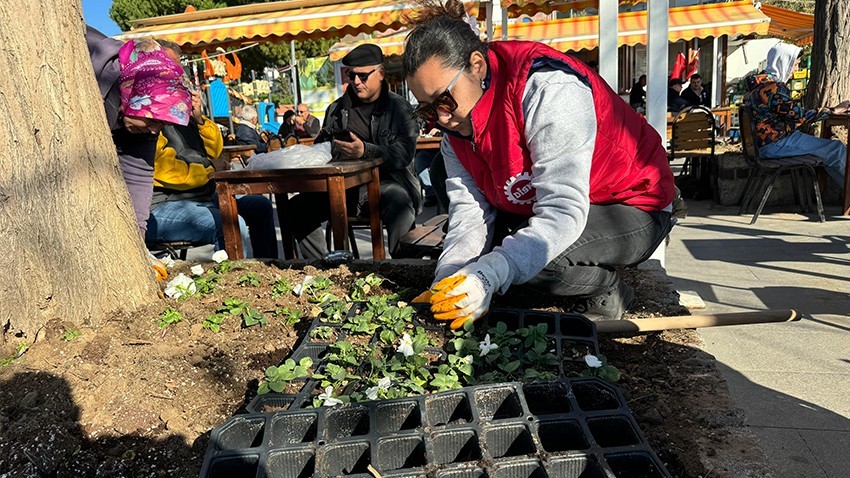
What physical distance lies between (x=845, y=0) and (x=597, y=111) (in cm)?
567

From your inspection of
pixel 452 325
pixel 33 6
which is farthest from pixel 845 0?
pixel 33 6

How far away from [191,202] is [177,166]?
0.74 feet

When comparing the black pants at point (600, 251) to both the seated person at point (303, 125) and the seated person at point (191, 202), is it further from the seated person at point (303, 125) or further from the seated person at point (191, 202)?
the seated person at point (303, 125)

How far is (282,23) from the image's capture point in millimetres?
7988

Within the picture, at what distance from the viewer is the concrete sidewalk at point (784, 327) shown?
1803 mm

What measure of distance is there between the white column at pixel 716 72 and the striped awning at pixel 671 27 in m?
2.82

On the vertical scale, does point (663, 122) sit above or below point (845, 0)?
below

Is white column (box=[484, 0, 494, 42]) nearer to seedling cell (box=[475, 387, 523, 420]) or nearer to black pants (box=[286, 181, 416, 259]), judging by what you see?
black pants (box=[286, 181, 416, 259])

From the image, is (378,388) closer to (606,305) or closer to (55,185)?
(606,305)

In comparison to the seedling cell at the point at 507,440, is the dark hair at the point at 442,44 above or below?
above

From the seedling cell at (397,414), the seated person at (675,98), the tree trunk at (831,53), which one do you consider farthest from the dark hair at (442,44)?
the seated person at (675,98)

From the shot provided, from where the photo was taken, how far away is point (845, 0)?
5.93 m

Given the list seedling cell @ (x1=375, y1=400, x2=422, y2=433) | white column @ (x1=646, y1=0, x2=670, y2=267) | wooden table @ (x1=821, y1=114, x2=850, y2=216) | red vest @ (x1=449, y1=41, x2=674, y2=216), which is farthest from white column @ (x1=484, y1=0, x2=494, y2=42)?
seedling cell @ (x1=375, y1=400, x2=422, y2=433)

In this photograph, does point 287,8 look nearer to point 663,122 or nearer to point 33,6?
point 663,122
